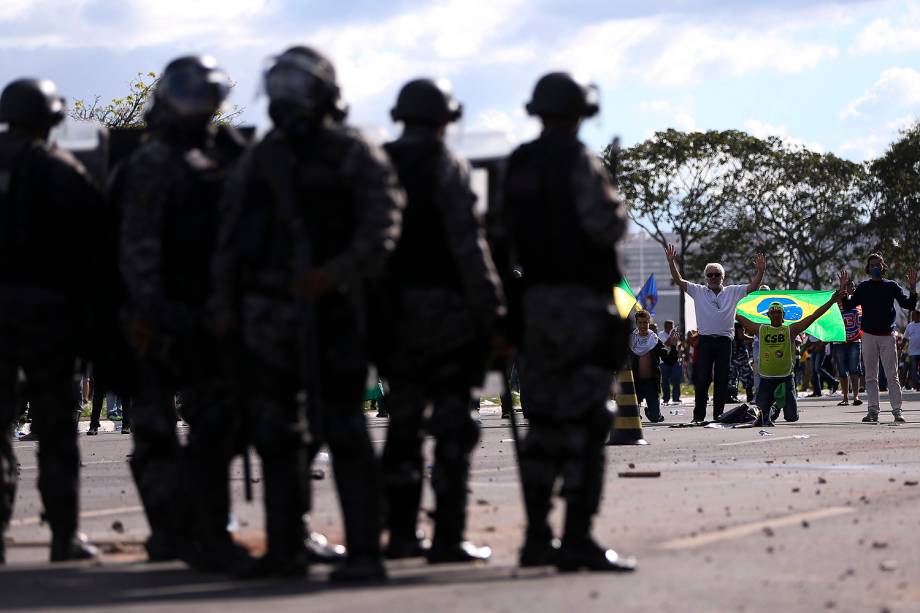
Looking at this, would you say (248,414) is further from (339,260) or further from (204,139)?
(204,139)

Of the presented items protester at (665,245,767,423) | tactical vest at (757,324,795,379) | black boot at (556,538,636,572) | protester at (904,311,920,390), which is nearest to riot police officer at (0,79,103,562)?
black boot at (556,538,636,572)

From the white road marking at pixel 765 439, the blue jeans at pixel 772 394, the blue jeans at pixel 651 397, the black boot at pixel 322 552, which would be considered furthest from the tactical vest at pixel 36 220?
the blue jeans at pixel 651 397

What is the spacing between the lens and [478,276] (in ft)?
23.4

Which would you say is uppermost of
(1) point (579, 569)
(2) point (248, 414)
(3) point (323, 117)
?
(3) point (323, 117)

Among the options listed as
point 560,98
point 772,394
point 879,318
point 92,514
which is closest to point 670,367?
point 772,394

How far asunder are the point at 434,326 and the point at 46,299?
5.27ft

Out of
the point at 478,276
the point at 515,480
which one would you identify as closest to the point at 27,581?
the point at 478,276

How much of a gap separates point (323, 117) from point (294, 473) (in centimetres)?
133

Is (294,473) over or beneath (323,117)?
beneath

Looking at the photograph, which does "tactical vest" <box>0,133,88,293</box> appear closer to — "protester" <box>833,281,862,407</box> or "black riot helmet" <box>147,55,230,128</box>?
"black riot helmet" <box>147,55,230,128</box>

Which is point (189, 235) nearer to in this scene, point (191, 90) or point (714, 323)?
point (191, 90)

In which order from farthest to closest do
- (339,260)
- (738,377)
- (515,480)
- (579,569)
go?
1. (738,377)
2. (515,480)
3. (579,569)
4. (339,260)

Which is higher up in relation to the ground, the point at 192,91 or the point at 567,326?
the point at 192,91

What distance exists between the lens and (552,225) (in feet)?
23.9
